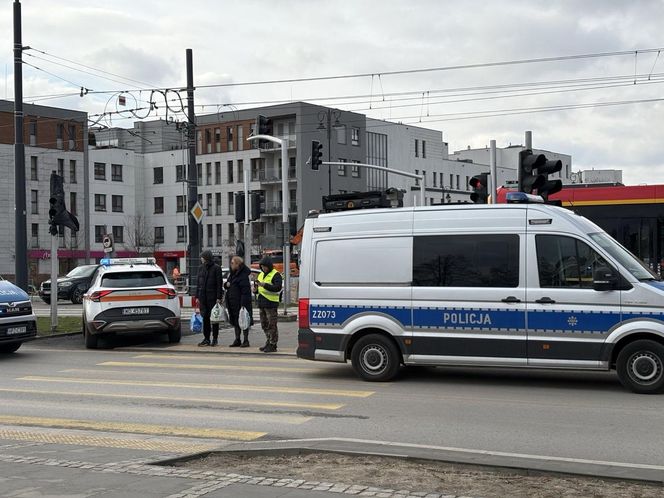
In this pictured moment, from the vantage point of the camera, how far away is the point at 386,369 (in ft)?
38.9

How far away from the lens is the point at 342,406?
10.1 metres

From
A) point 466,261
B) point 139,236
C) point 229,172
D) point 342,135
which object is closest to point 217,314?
point 466,261

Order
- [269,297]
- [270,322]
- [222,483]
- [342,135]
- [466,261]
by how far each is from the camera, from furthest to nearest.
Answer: [342,135] < [270,322] < [269,297] < [466,261] < [222,483]

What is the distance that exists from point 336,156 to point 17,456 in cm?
7695

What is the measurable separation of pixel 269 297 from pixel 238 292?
1.47 meters

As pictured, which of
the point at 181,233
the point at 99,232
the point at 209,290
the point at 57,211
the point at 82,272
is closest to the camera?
the point at 209,290

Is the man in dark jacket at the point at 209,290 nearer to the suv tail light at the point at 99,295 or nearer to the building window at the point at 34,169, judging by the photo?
the suv tail light at the point at 99,295

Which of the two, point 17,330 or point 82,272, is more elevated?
point 82,272

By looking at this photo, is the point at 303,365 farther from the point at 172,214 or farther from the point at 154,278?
the point at 172,214

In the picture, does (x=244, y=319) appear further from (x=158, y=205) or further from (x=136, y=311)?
(x=158, y=205)

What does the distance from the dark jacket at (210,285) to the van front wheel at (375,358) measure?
598 centimetres

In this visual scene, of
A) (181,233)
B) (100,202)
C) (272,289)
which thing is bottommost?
(272,289)

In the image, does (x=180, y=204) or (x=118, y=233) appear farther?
(x=180, y=204)

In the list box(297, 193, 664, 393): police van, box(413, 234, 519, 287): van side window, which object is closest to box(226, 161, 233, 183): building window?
box(297, 193, 664, 393): police van
